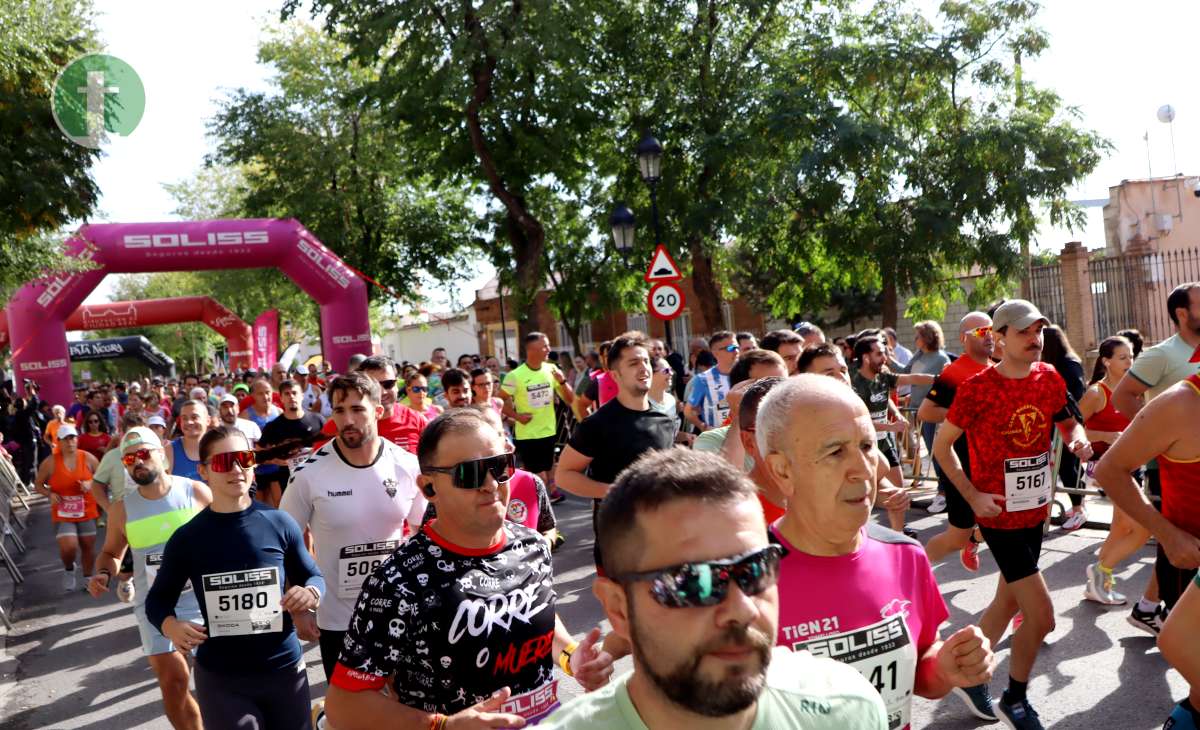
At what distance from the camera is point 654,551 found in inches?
66.3

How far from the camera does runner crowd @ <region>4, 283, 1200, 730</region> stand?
1700 mm

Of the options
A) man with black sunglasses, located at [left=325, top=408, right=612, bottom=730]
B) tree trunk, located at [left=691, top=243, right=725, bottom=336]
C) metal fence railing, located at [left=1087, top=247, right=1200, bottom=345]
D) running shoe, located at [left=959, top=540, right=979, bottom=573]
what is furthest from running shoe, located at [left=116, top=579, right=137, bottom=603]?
metal fence railing, located at [left=1087, top=247, right=1200, bottom=345]

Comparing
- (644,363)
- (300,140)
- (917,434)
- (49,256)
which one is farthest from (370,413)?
(300,140)

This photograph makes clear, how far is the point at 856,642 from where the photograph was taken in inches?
102

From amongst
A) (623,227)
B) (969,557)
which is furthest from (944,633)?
(623,227)

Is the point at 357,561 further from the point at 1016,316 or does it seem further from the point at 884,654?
the point at 1016,316

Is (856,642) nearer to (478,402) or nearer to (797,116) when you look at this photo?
(478,402)

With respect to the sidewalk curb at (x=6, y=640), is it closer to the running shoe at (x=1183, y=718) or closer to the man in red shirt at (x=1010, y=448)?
the man in red shirt at (x=1010, y=448)

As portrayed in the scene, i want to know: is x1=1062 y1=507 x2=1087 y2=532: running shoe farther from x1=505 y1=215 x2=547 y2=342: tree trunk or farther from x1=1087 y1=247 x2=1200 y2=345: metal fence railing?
x1=505 y1=215 x2=547 y2=342: tree trunk

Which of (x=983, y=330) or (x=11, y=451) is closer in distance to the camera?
(x=983, y=330)

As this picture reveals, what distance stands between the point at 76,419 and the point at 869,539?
17785mm

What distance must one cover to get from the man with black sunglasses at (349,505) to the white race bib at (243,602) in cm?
35

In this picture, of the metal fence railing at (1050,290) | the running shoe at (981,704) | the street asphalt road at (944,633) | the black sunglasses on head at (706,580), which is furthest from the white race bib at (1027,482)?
the metal fence railing at (1050,290)

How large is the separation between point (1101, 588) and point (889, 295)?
52.8 ft
